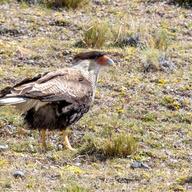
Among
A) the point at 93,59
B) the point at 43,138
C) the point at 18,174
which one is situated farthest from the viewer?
the point at 93,59

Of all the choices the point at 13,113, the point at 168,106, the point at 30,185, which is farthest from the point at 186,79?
the point at 30,185

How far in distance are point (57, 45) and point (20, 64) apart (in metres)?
0.85

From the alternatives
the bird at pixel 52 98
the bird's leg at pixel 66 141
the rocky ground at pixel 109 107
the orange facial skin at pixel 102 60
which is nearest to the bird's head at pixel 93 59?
the orange facial skin at pixel 102 60

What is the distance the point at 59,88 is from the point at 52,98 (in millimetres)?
148

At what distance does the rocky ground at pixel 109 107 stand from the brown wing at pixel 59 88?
1.45 ft

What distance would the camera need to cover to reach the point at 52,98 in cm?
727

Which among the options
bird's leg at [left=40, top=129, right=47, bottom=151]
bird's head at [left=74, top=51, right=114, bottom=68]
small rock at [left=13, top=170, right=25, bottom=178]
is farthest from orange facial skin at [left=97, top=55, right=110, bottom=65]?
small rock at [left=13, top=170, right=25, bottom=178]

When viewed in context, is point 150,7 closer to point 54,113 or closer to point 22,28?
point 22,28

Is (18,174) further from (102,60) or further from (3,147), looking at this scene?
(102,60)

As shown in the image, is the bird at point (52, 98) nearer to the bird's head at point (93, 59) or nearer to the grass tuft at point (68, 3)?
the bird's head at point (93, 59)

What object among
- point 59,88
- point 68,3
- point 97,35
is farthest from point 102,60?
point 68,3

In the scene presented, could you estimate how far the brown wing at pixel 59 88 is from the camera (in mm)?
7133

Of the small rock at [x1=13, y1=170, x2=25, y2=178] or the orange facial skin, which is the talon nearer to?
the orange facial skin

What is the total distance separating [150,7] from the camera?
12.6 m
